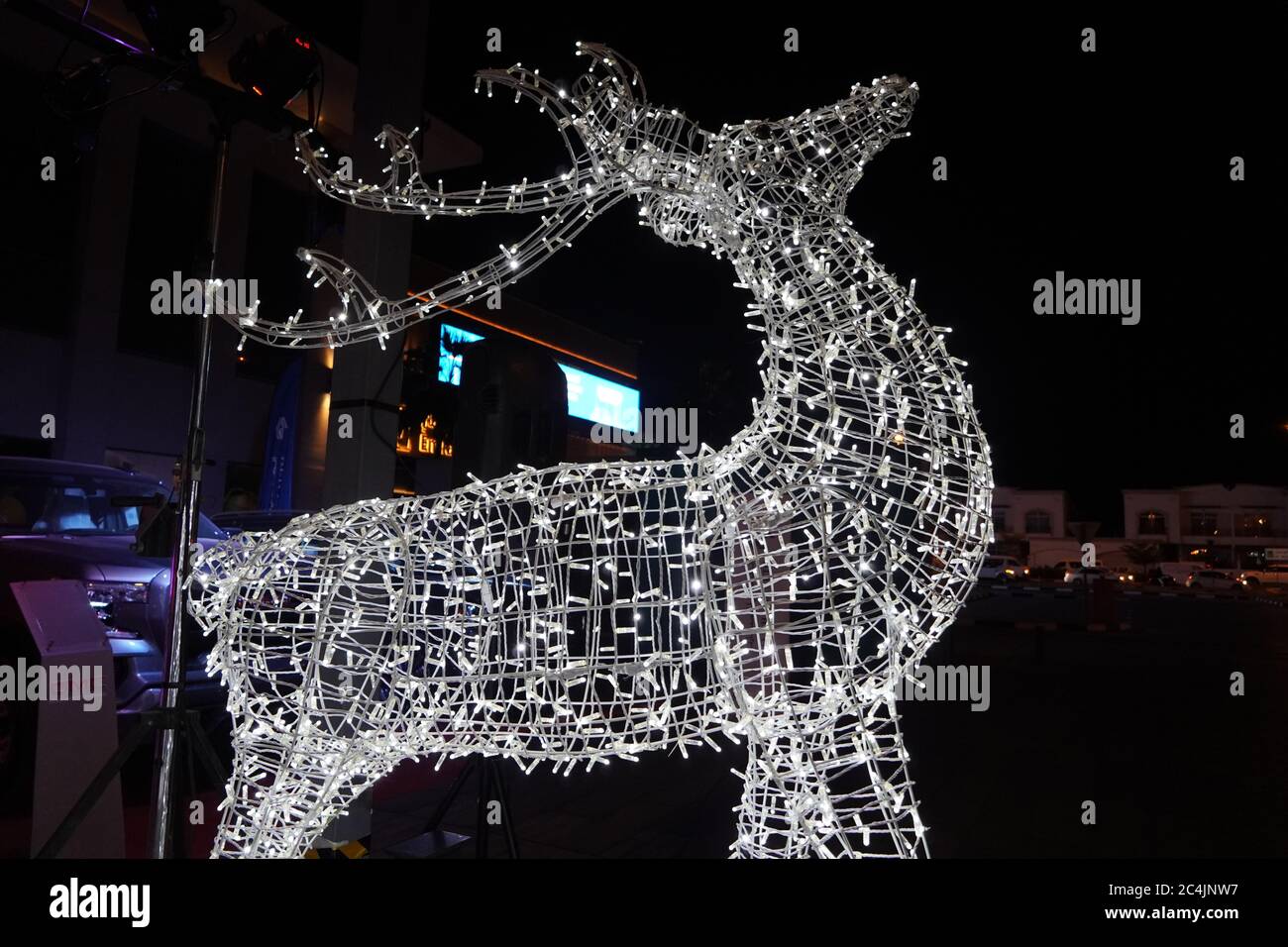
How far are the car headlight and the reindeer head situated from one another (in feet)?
6.01

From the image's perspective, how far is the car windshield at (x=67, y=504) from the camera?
3016 millimetres

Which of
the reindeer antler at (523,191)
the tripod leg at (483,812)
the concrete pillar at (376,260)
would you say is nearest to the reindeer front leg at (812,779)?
the tripod leg at (483,812)

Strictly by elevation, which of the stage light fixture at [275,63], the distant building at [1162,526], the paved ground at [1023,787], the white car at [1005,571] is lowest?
the paved ground at [1023,787]

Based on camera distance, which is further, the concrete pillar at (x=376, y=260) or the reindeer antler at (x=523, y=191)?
the concrete pillar at (x=376, y=260)

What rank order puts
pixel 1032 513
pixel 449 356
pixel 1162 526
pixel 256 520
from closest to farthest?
pixel 256 520, pixel 449 356, pixel 1162 526, pixel 1032 513

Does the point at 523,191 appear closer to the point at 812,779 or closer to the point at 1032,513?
the point at 812,779

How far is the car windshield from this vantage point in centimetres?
302

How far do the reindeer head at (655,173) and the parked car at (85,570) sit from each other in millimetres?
1746

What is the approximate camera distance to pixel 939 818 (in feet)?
9.66

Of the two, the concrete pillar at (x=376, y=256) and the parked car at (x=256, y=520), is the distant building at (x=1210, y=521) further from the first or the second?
the concrete pillar at (x=376, y=256)

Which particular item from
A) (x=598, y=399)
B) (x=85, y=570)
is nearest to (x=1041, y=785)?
(x=85, y=570)

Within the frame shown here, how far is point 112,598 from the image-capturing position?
293cm

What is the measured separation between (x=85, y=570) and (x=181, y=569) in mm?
1598

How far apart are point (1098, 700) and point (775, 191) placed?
5496mm
